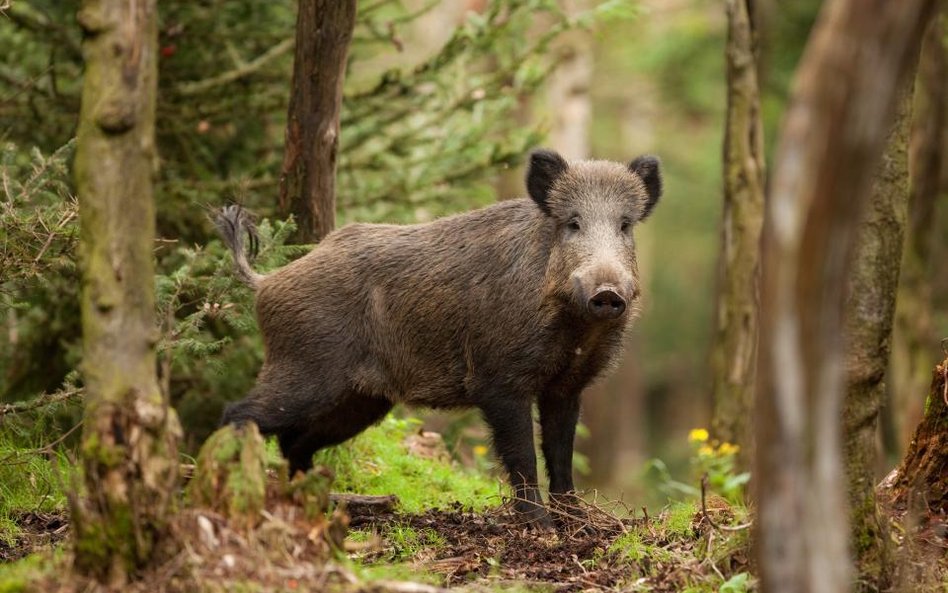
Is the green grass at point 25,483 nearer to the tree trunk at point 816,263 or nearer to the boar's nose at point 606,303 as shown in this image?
the boar's nose at point 606,303

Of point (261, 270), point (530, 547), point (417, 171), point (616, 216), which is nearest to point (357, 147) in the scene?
point (417, 171)

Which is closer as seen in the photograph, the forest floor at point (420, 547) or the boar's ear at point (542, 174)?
the forest floor at point (420, 547)

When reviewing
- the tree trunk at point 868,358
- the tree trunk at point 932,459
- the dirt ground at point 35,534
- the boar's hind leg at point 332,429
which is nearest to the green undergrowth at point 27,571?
the dirt ground at point 35,534

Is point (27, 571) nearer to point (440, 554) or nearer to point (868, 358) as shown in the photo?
point (440, 554)

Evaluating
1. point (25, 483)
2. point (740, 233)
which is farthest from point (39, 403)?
point (740, 233)

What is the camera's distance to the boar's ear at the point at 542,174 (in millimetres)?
6559

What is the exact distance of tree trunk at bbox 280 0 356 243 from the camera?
699 cm

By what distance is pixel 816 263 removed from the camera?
3008mm

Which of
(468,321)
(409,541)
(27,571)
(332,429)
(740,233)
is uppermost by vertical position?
(740,233)

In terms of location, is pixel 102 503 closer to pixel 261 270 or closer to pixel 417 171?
pixel 261 270

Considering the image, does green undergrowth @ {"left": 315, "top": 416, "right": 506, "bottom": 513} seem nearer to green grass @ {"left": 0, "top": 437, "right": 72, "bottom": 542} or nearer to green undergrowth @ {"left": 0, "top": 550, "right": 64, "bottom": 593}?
green grass @ {"left": 0, "top": 437, "right": 72, "bottom": 542}

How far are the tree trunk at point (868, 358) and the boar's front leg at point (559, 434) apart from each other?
7.62 ft

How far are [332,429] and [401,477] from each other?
3.62 feet

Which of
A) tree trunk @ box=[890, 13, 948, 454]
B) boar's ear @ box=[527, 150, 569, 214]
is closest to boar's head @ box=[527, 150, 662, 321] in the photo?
boar's ear @ box=[527, 150, 569, 214]
